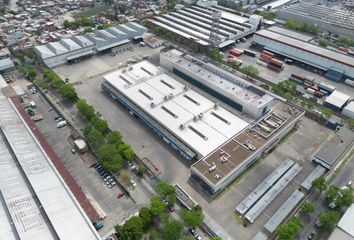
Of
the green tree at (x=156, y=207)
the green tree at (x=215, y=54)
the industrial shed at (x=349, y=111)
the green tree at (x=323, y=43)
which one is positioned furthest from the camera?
the green tree at (x=323, y=43)

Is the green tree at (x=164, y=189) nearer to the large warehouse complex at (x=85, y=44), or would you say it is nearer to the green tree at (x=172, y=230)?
the green tree at (x=172, y=230)

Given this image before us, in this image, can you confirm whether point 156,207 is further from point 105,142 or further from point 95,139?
point 95,139

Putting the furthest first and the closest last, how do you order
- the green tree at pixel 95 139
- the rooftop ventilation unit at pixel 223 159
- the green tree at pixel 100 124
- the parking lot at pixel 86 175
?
the green tree at pixel 100 124, the green tree at pixel 95 139, the rooftop ventilation unit at pixel 223 159, the parking lot at pixel 86 175

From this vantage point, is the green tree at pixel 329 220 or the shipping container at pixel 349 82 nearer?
the green tree at pixel 329 220

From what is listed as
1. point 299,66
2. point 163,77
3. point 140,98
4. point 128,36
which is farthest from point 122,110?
point 299,66

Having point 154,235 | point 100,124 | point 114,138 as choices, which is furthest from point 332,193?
point 100,124

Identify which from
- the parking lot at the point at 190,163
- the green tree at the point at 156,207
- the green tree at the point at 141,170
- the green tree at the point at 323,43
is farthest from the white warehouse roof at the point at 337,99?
the green tree at the point at 156,207
